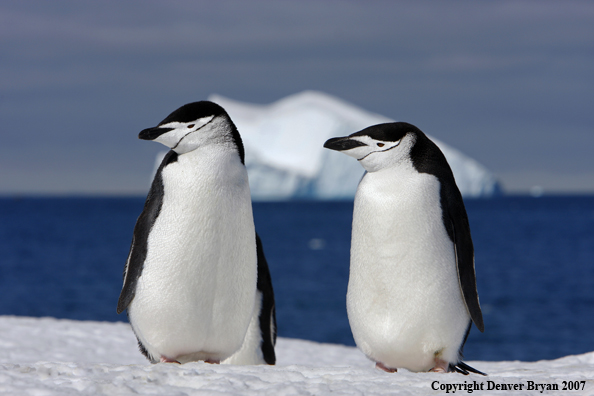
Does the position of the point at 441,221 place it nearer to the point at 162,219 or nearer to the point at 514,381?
the point at 514,381

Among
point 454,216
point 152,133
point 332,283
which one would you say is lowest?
point 332,283

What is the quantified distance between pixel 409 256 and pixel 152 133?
4.46ft

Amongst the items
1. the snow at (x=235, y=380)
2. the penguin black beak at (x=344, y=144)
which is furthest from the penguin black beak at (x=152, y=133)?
the snow at (x=235, y=380)

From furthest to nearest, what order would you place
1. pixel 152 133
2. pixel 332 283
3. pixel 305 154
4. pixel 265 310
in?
pixel 305 154 → pixel 332 283 → pixel 265 310 → pixel 152 133

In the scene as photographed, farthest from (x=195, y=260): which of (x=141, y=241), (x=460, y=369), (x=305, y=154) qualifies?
(x=305, y=154)

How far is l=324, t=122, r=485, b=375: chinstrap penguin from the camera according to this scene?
270 centimetres

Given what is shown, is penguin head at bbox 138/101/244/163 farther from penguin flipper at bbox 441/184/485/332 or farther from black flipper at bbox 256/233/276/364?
penguin flipper at bbox 441/184/485/332

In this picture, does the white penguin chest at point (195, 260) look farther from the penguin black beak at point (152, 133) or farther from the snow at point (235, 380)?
the snow at point (235, 380)

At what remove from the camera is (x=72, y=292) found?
22.2m

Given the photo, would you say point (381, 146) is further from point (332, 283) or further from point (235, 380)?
point (332, 283)

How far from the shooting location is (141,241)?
2938 mm

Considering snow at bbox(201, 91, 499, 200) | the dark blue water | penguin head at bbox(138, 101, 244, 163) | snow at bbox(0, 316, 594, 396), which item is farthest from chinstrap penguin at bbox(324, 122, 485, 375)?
snow at bbox(201, 91, 499, 200)

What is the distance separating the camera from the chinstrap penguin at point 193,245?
2.83m

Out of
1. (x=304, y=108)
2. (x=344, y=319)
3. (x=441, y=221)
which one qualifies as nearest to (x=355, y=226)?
(x=441, y=221)
